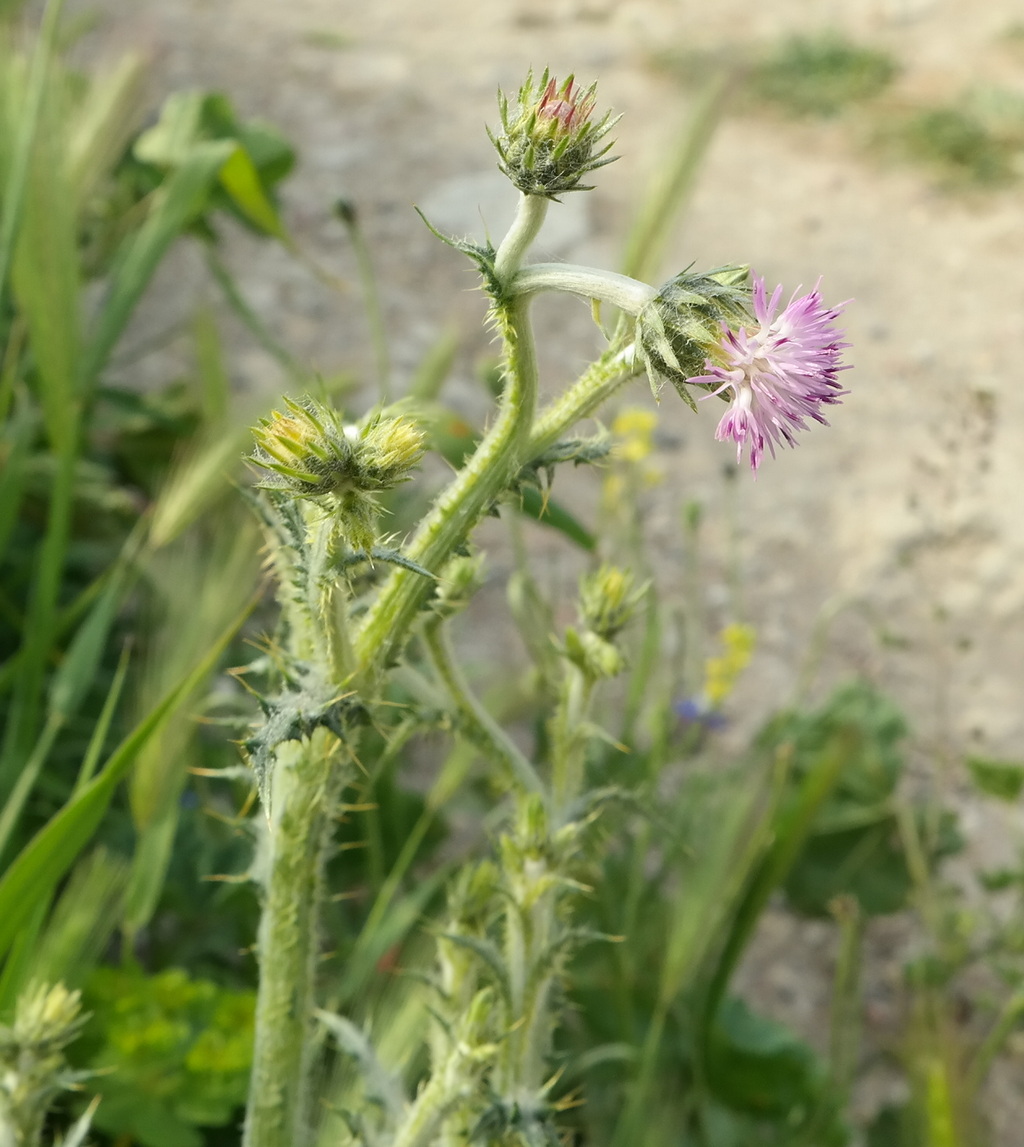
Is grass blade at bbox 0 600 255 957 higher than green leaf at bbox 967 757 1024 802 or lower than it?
lower

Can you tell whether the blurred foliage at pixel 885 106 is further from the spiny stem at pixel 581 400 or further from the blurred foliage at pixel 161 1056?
the spiny stem at pixel 581 400

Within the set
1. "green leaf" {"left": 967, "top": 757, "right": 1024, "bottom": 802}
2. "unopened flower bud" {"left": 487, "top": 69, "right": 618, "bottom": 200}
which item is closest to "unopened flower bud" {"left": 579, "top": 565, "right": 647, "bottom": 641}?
"unopened flower bud" {"left": 487, "top": 69, "right": 618, "bottom": 200}

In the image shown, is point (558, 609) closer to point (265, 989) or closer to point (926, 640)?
point (926, 640)

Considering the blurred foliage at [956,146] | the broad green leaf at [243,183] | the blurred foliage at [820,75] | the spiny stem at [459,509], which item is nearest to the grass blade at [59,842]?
the spiny stem at [459,509]

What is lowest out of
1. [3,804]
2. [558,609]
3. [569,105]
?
[3,804]

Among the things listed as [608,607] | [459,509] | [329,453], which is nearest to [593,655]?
[608,607]

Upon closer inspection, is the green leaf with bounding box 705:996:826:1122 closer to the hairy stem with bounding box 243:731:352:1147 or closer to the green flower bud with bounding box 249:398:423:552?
the hairy stem with bounding box 243:731:352:1147

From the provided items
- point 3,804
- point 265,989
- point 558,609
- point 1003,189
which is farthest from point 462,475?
point 1003,189
